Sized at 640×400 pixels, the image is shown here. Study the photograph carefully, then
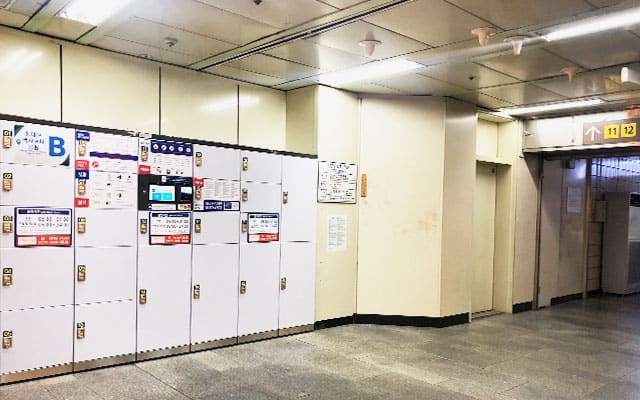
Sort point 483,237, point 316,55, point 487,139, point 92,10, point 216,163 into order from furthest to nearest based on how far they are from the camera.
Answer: point 487,139 < point 483,237 < point 216,163 < point 316,55 < point 92,10

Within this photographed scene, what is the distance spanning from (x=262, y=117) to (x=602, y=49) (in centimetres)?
375

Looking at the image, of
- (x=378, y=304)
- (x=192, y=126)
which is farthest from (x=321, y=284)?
(x=192, y=126)

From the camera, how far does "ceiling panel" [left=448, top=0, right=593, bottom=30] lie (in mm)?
3590

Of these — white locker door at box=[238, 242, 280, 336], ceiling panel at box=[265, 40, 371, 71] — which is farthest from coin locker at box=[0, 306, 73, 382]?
ceiling panel at box=[265, 40, 371, 71]

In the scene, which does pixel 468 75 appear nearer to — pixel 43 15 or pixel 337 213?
pixel 337 213

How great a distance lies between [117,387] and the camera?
402 cm

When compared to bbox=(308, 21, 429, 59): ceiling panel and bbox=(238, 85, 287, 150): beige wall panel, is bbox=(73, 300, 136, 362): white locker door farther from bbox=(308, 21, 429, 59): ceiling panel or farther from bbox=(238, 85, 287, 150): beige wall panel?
bbox=(308, 21, 429, 59): ceiling panel

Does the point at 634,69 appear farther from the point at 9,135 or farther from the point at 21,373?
the point at 21,373

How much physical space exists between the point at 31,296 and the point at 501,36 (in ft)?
14.6

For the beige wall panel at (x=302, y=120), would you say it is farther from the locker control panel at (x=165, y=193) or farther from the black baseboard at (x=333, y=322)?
the black baseboard at (x=333, y=322)

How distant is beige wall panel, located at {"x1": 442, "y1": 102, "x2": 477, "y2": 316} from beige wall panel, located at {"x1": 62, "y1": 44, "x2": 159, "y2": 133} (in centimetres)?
364

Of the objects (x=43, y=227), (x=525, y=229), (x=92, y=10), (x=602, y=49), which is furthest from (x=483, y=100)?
(x=43, y=227)

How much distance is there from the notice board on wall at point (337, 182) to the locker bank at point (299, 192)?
0.03m

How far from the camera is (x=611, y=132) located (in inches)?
268
